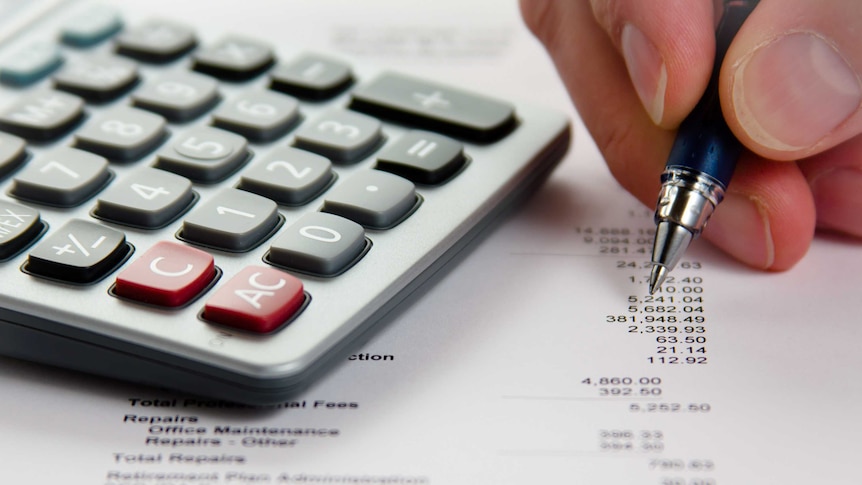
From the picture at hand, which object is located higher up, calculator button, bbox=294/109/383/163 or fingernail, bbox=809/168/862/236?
Answer: calculator button, bbox=294/109/383/163

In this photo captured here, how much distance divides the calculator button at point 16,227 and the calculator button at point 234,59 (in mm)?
137

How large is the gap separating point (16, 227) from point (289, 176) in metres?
0.10

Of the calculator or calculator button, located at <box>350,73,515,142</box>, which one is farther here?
calculator button, located at <box>350,73,515,142</box>

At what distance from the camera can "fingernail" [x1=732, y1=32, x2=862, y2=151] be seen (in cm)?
35

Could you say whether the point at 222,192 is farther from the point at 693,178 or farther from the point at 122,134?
the point at 693,178

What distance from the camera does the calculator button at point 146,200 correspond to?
1.25 feet

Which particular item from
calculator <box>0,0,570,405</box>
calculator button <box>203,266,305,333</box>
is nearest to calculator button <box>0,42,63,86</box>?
calculator <box>0,0,570,405</box>

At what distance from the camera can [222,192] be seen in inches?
15.5

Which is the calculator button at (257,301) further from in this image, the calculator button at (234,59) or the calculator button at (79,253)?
the calculator button at (234,59)

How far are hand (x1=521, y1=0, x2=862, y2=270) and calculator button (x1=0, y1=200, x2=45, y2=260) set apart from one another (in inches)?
9.3

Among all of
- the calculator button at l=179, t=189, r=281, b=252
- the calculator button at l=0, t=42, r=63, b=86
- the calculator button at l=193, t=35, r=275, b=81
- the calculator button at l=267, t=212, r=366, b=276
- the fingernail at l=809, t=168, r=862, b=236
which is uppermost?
the calculator button at l=0, t=42, r=63, b=86

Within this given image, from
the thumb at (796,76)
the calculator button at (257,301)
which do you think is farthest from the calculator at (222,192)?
the thumb at (796,76)

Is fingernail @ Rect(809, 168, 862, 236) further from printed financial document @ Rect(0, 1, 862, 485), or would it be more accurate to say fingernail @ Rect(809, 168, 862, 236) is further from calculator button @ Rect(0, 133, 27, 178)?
calculator button @ Rect(0, 133, 27, 178)

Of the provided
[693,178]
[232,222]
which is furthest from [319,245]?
[693,178]
